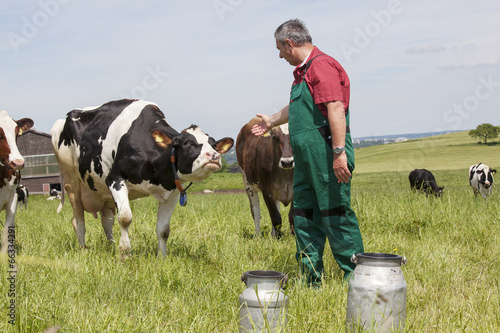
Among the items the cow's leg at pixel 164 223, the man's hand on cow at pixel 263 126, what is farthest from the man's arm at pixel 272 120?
the cow's leg at pixel 164 223

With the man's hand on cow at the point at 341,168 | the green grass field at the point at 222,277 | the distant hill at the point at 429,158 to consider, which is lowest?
the distant hill at the point at 429,158

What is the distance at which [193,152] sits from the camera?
5227mm

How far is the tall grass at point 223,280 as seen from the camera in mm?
3266

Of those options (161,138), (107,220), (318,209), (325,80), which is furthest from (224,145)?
(107,220)

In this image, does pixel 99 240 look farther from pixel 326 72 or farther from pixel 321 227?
pixel 326 72

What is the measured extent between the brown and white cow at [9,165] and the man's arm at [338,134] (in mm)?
3688

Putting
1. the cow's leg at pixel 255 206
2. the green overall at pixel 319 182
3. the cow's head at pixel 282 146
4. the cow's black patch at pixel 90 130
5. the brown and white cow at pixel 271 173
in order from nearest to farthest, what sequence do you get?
the green overall at pixel 319 182 → the cow's black patch at pixel 90 130 → the cow's head at pixel 282 146 → the brown and white cow at pixel 271 173 → the cow's leg at pixel 255 206

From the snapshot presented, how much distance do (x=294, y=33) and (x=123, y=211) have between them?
2787mm

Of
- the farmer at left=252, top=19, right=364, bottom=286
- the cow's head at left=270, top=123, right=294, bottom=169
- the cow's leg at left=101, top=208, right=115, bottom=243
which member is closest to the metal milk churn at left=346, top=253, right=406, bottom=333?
the farmer at left=252, top=19, right=364, bottom=286

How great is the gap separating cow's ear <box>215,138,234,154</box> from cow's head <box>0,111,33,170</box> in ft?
7.38

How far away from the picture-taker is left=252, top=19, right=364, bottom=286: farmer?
3.94 m

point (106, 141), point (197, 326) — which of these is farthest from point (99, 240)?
point (197, 326)

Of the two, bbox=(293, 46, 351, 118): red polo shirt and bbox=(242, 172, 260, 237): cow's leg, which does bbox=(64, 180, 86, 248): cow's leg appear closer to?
bbox=(242, 172, 260, 237): cow's leg

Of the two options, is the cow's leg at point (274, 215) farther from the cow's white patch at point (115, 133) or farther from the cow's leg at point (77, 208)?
the cow's leg at point (77, 208)
